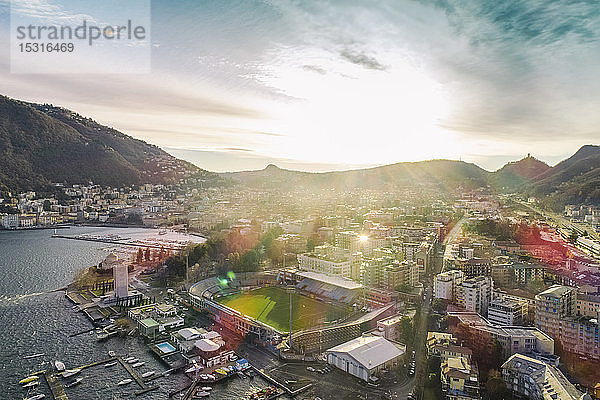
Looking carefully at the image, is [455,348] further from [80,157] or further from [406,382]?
[80,157]

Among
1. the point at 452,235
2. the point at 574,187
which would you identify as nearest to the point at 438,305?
the point at 452,235

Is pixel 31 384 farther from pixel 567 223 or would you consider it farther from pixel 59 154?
pixel 59 154

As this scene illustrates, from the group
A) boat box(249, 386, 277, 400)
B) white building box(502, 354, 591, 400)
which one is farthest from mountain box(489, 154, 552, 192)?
boat box(249, 386, 277, 400)

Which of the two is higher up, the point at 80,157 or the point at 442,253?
the point at 80,157

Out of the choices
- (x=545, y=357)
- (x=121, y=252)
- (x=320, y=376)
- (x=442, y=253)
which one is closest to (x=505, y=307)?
(x=545, y=357)

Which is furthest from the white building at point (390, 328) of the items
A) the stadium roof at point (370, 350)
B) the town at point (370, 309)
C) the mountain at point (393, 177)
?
the mountain at point (393, 177)

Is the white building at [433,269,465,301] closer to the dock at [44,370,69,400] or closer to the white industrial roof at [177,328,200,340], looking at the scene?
the white industrial roof at [177,328,200,340]

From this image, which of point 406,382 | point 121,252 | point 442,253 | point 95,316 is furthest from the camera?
point 121,252

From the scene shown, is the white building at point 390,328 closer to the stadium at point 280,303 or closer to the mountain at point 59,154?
the stadium at point 280,303
